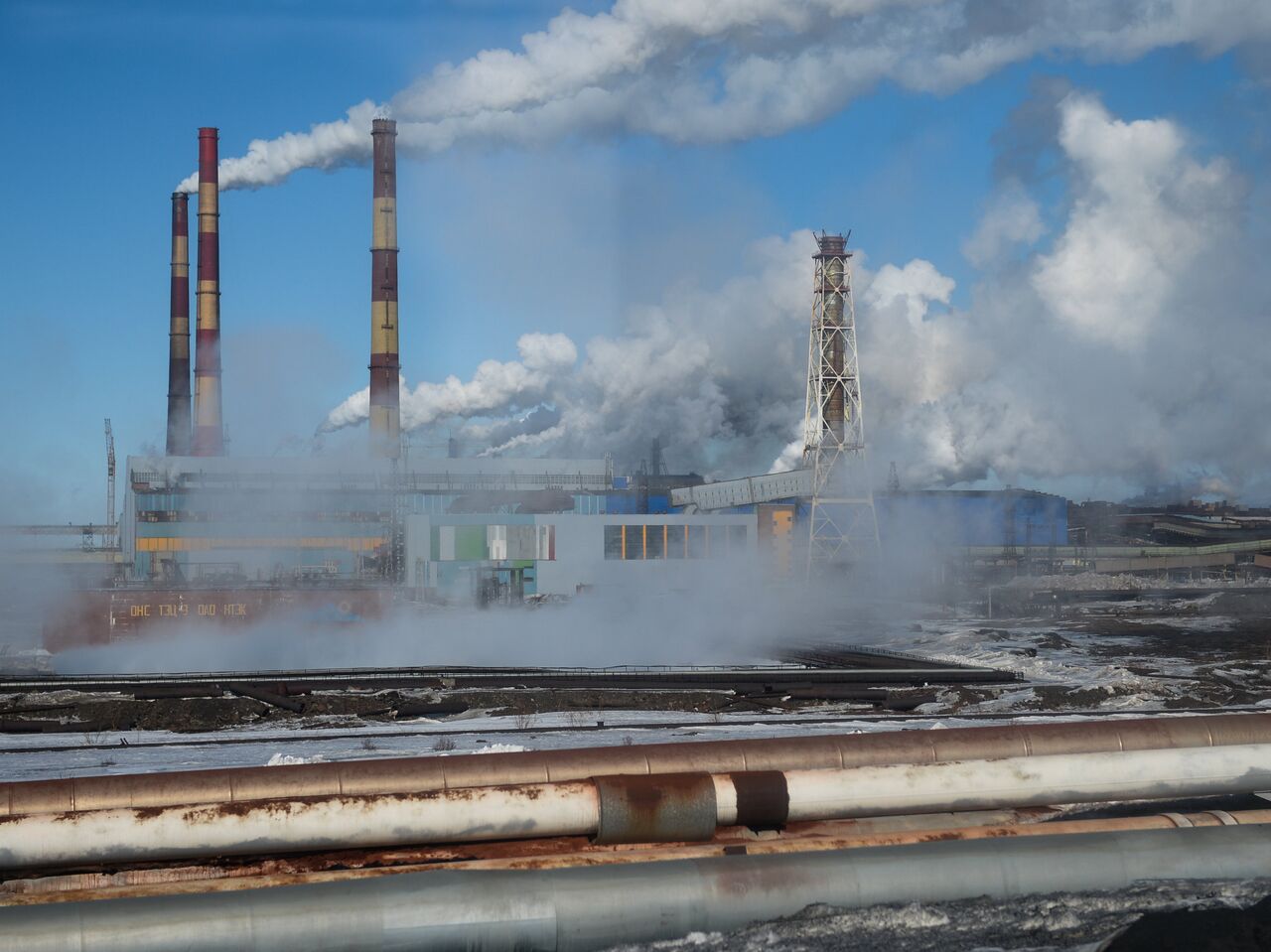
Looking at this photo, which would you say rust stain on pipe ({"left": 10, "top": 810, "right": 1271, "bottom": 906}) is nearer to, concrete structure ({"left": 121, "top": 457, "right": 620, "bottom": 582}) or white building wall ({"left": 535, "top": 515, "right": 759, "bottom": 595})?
white building wall ({"left": 535, "top": 515, "right": 759, "bottom": 595})

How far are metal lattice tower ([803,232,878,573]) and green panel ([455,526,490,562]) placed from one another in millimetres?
11979

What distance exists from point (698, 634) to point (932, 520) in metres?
26.3

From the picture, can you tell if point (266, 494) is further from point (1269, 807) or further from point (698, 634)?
point (1269, 807)

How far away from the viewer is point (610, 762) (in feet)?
21.7

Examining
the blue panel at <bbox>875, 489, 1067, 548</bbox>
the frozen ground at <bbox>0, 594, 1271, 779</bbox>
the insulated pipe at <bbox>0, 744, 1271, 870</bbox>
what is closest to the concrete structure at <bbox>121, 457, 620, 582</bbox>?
the blue panel at <bbox>875, 489, 1067, 548</bbox>

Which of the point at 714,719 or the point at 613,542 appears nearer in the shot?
the point at 714,719

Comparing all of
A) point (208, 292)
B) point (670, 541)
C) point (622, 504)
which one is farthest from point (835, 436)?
point (208, 292)

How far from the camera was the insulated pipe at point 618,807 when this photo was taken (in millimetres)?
5367

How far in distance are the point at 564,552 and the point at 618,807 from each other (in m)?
38.2

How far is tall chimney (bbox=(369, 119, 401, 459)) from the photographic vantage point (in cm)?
4831

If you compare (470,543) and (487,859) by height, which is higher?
(470,543)

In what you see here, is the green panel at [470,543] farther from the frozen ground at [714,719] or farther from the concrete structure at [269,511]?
the frozen ground at [714,719]

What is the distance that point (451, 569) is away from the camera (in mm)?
44562

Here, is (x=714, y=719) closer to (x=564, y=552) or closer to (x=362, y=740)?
(x=362, y=740)
